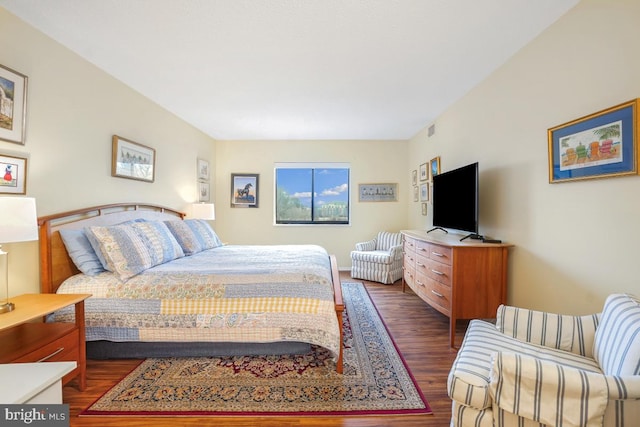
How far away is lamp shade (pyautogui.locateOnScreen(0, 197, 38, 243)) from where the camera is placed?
4.88 ft

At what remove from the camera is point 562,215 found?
1.99 metres

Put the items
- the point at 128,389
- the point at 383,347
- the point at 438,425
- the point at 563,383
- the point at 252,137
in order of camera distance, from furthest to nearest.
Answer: the point at 252,137
the point at 383,347
the point at 128,389
the point at 438,425
the point at 563,383

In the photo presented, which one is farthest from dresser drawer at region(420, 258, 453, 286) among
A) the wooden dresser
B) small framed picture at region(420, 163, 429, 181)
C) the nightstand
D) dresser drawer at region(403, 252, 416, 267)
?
the nightstand

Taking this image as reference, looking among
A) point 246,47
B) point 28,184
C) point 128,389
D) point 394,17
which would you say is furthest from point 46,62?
point 394,17

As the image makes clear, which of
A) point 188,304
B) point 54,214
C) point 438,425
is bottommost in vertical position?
point 438,425

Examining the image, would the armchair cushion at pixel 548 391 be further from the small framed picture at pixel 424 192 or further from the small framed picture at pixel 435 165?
the small framed picture at pixel 424 192

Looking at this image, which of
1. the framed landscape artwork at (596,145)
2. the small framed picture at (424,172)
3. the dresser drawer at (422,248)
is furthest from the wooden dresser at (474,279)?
the small framed picture at (424,172)

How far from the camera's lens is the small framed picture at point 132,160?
285 cm

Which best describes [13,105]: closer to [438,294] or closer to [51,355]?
[51,355]

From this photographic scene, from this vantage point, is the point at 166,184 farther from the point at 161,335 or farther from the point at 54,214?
the point at 161,335

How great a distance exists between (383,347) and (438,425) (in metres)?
0.87

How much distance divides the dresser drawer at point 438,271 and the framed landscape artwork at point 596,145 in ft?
3.52

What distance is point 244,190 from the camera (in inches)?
215

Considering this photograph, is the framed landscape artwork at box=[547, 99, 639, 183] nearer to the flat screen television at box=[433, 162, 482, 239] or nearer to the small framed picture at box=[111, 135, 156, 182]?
the flat screen television at box=[433, 162, 482, 239]
